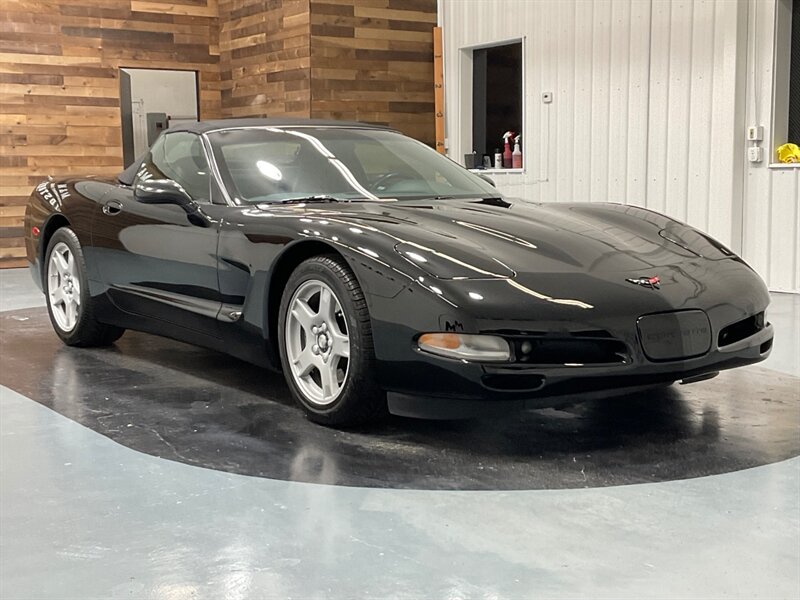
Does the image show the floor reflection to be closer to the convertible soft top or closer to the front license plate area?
the front license plate area

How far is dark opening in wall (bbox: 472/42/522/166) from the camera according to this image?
10.2 metres

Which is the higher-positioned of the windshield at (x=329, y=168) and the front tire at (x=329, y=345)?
the windshield at (x=329, y=168)

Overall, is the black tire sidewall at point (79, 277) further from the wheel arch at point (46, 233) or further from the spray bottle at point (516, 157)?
the spray bottle at point (516, 157)

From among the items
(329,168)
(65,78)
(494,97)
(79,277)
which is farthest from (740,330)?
(65,78)

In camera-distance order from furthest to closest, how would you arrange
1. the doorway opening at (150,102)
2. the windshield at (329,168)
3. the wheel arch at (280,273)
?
the doorway opening at (150,102), the windshield at (329,168), the wheel arch at (280,273)

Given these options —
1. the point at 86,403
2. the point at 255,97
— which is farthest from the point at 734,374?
the point at 255,97

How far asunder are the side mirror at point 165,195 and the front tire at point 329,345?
801 millimetres

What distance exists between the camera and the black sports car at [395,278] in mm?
3043

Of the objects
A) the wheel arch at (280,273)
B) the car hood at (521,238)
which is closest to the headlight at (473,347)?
the car hood at (521,238)

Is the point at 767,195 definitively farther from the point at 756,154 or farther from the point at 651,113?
the point at 651,113

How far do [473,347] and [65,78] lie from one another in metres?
8.94

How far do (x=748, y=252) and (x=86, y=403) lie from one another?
17.7ft

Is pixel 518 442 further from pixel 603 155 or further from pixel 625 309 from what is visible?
pixel 603 155

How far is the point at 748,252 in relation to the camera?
25.1ft
